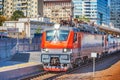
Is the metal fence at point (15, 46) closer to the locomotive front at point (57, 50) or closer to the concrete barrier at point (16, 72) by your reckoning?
the concrete barrier at point (16, 72)

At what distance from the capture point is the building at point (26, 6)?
586ft

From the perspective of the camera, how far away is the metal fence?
3441 centimetres

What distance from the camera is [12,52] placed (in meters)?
36.9

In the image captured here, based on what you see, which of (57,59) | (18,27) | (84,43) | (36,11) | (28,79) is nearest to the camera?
(28,79)

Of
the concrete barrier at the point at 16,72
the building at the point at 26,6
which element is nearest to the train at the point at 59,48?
the concrete barrier at the point at 16,72

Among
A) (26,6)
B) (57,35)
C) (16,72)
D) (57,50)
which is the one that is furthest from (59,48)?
(26,6)

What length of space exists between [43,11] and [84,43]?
159051 millimetres

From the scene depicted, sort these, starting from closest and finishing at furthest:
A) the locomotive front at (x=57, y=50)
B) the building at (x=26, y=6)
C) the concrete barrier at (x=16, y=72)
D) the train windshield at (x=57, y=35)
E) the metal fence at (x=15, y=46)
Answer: the concrete barrier at (x=16, y=72) < the locomotive front at (x=57, y=50) < the train windshield at (x=57, y=35) < the metal fence at (x=15, y=46) < the building at (x=26, y=6)

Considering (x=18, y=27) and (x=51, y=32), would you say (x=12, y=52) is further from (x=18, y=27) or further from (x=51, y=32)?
(x=18, y=27)

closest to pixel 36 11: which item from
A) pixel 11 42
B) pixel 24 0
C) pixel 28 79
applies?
pixel 24 0

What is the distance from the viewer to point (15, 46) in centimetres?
3822

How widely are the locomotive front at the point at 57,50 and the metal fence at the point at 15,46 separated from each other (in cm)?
726

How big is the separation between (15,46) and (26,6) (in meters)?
138

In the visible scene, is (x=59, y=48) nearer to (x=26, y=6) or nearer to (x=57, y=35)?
(x=57, y=35)
